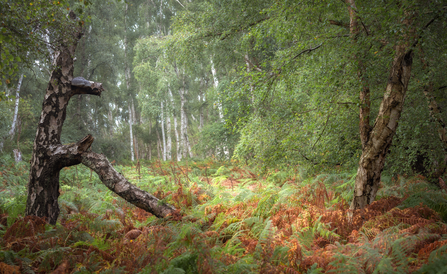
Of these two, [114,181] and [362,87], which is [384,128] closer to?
[362,87]

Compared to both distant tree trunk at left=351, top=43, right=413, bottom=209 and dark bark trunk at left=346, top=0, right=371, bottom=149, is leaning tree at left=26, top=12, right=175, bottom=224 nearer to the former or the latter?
distant tree trunk at left=351, top=43, right=413, bottom=209

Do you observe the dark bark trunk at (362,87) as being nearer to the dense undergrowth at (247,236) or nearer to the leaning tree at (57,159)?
the dense undergrowth at (247,236)

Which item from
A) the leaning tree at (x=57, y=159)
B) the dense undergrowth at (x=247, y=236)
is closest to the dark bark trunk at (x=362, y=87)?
the dense undergrowth at (x=247, y=236)

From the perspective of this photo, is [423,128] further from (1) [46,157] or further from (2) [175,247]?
(1) [46,157]

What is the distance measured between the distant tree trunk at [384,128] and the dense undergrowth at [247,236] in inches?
13.1

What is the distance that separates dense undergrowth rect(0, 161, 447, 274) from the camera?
2.63 metres

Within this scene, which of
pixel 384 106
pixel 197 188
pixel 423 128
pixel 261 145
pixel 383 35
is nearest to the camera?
pixel 383 35

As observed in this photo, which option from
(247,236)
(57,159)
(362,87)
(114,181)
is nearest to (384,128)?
(362,87)

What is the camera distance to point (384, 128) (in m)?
3.97

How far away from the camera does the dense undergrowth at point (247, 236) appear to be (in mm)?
2635

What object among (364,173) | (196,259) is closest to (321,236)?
(364,173)

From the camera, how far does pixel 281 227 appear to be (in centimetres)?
430

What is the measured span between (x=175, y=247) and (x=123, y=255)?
25.4 inches

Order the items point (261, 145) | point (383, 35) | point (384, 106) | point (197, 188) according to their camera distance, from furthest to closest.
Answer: point (197, 188), point (261, 145), point (384, 106), point (383, 35)
